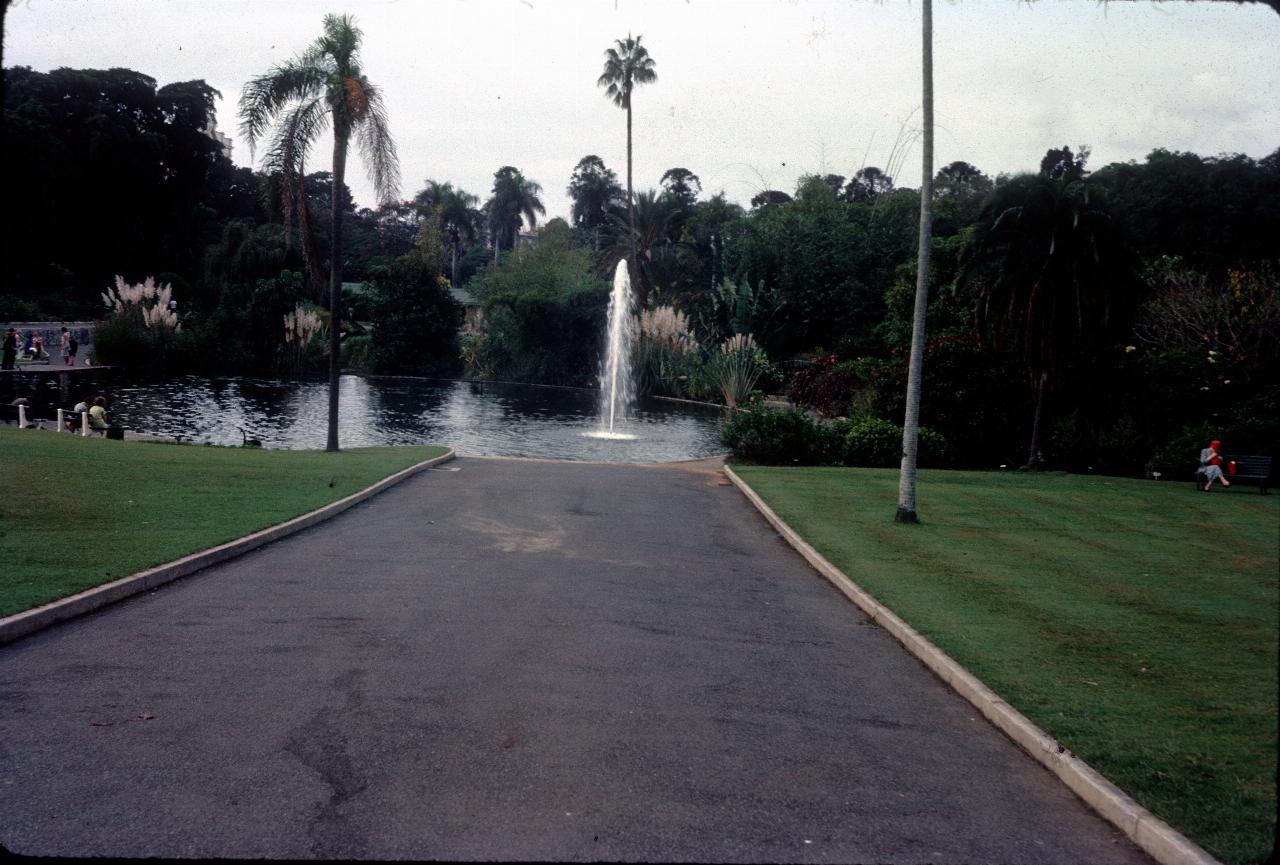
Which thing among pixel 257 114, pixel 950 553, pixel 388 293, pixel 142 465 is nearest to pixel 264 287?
pixel 388 293

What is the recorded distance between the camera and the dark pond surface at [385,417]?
1305 inches

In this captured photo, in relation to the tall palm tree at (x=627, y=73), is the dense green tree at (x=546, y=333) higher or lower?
lower

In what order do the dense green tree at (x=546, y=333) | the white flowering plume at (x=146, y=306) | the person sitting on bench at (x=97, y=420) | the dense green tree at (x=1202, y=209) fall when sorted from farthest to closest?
the dense green tree at (x=546, y=333) < the white flowering plume at (x=146, y=306) < the dense green tree at (x=1202, y=209) < the person sitting on bench at (x=97, y=420)

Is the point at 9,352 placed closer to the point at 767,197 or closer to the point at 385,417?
the point at 385,417

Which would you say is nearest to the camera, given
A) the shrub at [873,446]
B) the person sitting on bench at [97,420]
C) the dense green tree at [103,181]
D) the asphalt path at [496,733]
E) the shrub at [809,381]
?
the asphalt path at [496,733]

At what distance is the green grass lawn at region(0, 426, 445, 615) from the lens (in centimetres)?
1014

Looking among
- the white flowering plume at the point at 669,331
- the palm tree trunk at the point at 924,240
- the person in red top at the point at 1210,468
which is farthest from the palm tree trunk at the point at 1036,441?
the white flowering plume at the point at 669,331

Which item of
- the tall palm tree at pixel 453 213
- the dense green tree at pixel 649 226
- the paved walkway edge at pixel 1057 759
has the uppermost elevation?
the tall palm tree at pixel 453 213

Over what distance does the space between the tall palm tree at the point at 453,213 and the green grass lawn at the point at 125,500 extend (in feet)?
303

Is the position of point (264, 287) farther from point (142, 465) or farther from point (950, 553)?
point (950, 553)

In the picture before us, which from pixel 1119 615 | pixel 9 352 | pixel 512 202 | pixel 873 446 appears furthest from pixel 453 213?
pixel 1119 615

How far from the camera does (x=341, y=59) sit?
2561 centimetres

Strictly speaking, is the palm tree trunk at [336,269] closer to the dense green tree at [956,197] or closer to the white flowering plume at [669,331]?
the dense green tree at [956,197]

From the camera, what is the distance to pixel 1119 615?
10.2m
